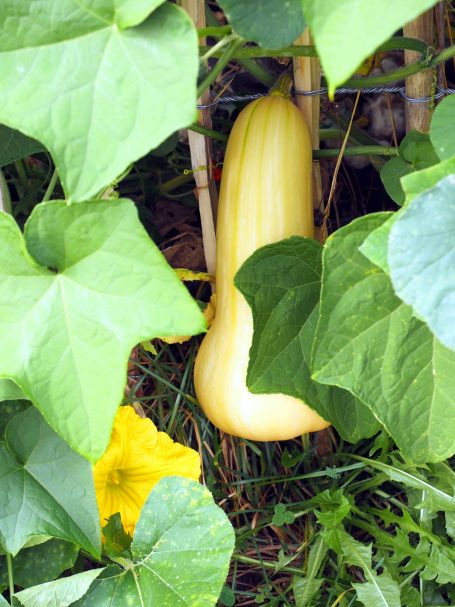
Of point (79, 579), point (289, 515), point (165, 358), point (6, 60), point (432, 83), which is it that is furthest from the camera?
point (165, 358)

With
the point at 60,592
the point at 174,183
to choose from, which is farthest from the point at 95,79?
the point at 174,183

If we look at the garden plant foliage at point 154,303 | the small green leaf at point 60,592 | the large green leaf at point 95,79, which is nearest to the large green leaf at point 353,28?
the garden plant foliage at point 154,303

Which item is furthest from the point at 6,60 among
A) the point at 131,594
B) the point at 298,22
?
the point at 131,594

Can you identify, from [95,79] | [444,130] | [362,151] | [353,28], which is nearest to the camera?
[353,28]

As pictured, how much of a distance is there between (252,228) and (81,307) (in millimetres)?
377

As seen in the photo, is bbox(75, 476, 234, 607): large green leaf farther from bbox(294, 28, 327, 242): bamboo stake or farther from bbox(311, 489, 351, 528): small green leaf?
bbox(294, 28, 327, 242): bamboo stake

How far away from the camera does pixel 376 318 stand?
2.61 ft

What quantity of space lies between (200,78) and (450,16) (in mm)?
618

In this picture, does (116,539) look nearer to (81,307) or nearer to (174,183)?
(81,307)

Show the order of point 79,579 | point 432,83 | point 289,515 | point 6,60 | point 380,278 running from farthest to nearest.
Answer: point 289,515 → point 432,83 → point 79,579 → point 380,278 → point 6,60

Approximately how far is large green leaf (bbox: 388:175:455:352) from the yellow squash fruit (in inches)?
17.7

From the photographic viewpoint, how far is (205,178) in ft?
3.67

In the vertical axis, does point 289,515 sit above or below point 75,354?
below

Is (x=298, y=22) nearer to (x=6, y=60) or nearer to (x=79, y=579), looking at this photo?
(x=6, y=60)
